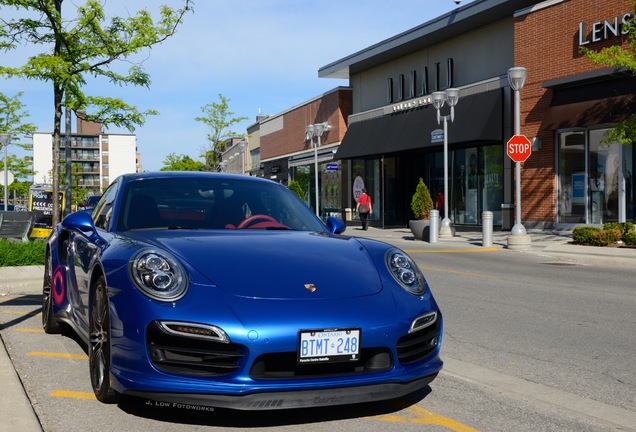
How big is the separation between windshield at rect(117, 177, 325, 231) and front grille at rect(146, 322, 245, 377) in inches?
57.6

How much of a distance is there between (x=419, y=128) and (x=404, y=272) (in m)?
28.8

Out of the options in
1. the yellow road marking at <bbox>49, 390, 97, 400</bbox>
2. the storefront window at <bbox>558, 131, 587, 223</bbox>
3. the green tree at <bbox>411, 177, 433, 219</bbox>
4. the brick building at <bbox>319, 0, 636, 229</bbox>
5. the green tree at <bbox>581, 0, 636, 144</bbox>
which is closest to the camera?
the yellow road marking at <bbox>49, 390, 97, 400</bbox>

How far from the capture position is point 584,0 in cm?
2434

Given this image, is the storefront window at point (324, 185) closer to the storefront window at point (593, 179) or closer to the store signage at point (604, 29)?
the storefront window at point (593, 179)

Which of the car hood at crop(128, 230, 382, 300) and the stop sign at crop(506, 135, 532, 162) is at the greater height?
the stop sign at crop(506, 135, 532, 162)

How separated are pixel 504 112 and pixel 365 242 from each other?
81.1 ft

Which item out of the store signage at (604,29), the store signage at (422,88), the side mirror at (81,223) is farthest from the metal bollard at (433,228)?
the side mirror at (81,223)

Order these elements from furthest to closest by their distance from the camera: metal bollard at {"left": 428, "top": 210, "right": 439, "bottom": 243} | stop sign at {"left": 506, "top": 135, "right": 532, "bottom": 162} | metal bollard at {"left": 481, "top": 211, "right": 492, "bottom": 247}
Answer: metal bollard at {"left": 428, "top": 210, "right": 439, "bottom": 243} < metal bollard at {"left": 481, "top": 211, "right": 492, "bottom": 247} < stop sign at {"left": 506, "top": 135, "right": 532, "bottom": 162}

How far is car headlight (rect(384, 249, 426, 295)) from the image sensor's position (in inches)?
175

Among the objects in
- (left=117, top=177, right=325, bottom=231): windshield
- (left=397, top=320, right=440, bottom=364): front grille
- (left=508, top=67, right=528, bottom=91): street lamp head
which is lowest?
(left=397, top=320, right=440, bottom=364): front grille

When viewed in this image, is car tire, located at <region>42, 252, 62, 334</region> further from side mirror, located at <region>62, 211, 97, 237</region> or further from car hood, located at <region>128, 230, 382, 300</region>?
car hood, located at <region>128, 230, 382, 300</region>

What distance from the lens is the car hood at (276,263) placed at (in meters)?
4.10

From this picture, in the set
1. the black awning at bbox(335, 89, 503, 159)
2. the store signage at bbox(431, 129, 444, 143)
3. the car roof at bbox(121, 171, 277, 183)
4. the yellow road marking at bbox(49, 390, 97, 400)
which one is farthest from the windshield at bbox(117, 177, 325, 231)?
the store signage at bbox(431, 129, 444, 143)

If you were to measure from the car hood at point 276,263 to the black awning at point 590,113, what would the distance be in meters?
19.8
